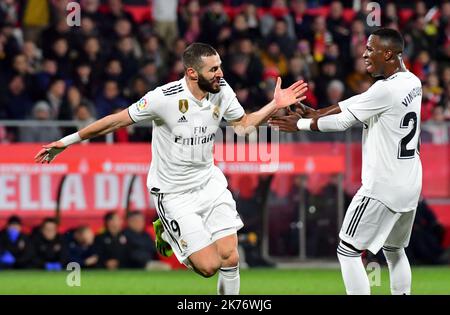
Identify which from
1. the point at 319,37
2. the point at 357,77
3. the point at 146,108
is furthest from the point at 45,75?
the point at 146,108

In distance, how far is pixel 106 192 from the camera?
51.4 ft

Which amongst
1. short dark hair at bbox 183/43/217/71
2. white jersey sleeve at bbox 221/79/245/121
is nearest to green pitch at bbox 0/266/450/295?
white jersey sleeve at bbox 221/79/245/121

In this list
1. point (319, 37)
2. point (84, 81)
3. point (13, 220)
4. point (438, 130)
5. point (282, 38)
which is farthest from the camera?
point (319, 37)

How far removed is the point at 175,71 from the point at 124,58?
2.97 ft

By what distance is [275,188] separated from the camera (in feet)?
53.4

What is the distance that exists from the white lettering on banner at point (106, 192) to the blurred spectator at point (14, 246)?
1.11 m

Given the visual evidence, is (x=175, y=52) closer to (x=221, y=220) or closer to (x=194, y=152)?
(x=194, y=152)

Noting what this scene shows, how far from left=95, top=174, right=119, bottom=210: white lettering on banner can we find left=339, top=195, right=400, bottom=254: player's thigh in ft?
21.9

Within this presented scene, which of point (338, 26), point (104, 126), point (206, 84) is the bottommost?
point (104, 126)

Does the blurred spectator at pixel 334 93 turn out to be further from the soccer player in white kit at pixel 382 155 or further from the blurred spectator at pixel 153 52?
the soccer player in white kit at pixel 382 155

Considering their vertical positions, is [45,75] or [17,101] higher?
[45,75]

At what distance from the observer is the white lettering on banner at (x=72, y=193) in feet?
50.9

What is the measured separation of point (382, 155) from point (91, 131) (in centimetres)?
252

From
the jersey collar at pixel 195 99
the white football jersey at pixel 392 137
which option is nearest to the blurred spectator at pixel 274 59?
the jersey collar at pixel 195 99
